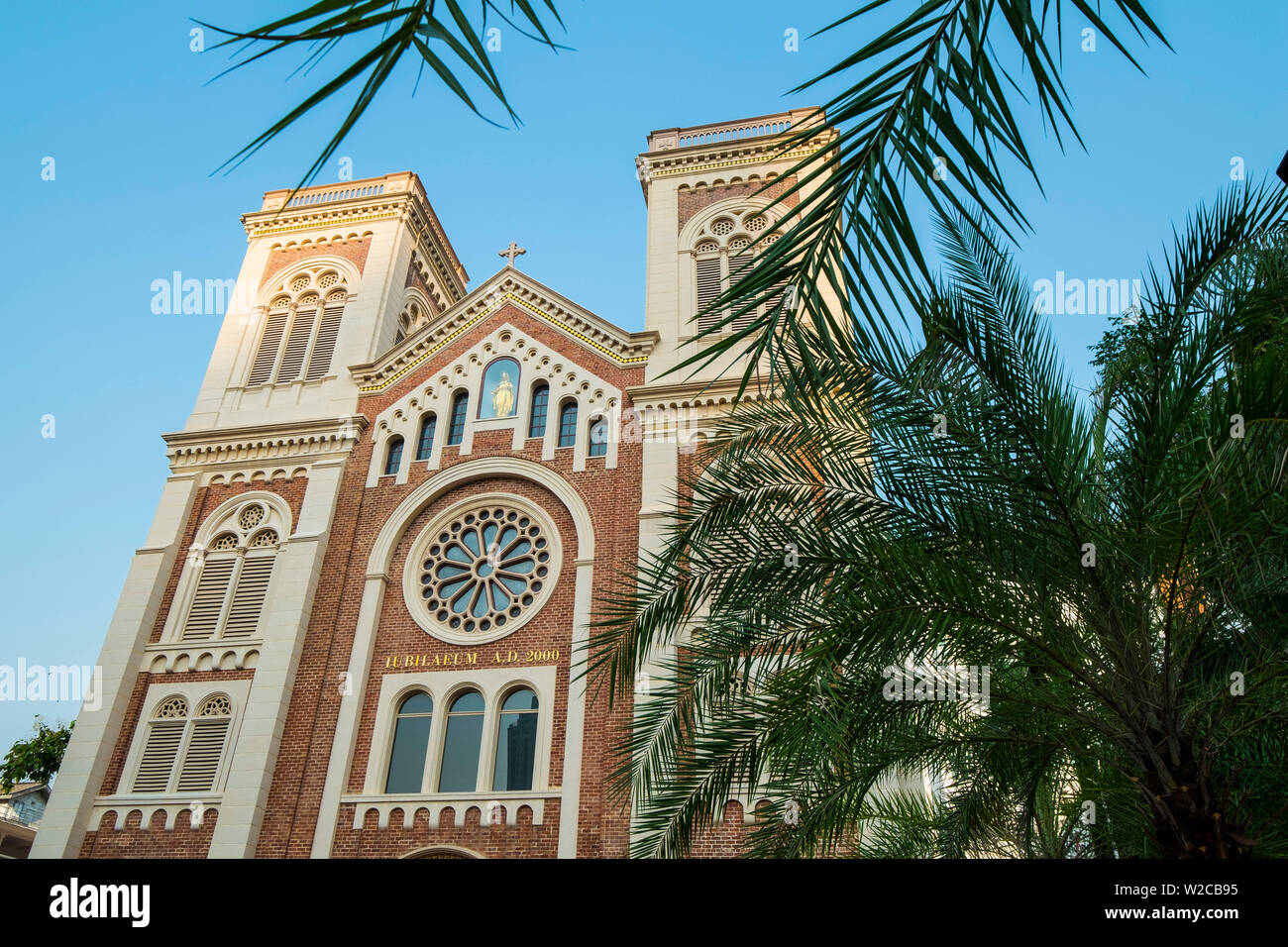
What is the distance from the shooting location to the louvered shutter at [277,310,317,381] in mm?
23578

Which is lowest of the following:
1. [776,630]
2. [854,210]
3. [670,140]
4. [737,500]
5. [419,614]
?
[854,210]

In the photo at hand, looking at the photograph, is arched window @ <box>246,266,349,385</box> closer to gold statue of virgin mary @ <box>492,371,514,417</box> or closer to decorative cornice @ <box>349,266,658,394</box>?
decorative cornice @ <box>349,266,658,394</box>

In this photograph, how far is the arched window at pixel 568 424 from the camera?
808 inches

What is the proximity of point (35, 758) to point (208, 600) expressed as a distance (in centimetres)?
1343

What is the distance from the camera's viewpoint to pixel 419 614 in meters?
19.0

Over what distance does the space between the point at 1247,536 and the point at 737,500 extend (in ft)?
12.7

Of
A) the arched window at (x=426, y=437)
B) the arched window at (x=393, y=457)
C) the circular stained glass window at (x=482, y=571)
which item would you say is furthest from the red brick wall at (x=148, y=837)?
the arched window at (x=426, y=437)

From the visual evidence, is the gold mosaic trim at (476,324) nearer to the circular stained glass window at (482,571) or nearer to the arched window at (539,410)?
the arched window at (539,410)

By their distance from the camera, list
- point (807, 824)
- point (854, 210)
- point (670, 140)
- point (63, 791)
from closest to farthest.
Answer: point (854, 210) → point (807, 824) → point (63, 791) → point (670, 140)

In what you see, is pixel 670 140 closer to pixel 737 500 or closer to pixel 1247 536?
pixel 737 500

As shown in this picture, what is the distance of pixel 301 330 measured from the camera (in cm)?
2436

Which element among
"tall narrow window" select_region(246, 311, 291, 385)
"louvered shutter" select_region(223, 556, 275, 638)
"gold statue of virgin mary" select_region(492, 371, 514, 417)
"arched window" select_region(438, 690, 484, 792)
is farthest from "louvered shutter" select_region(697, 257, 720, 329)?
"louvered shutter" select_region(223, 556, 275, 638)

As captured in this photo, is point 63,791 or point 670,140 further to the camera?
point 670,140
